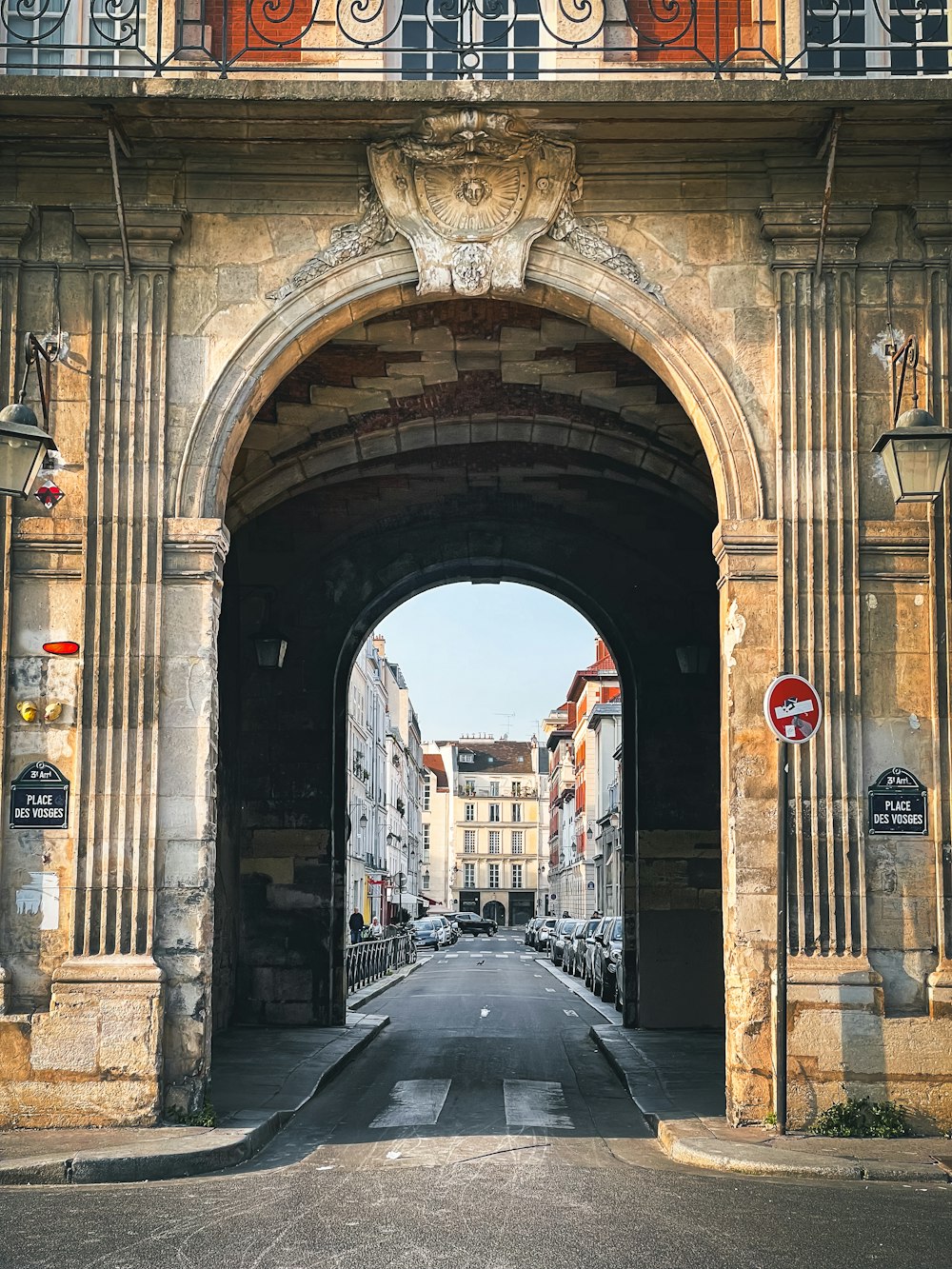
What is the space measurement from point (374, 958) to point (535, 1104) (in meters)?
17.9

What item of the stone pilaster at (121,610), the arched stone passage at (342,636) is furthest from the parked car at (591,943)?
the stone pilaster at (121,610)

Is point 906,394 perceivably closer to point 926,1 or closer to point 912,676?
point 912,676

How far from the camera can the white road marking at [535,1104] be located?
11.0 m

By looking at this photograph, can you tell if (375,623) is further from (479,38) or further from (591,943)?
(591,943)

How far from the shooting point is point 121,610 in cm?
1036

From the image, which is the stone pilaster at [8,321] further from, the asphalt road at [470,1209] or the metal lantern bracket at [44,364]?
the asphalt road at [470,1209]

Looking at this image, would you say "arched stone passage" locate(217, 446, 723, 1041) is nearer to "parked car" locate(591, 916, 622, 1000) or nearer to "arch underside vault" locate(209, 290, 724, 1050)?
"arch underside vault" locate(209, 290, 724, 1050)

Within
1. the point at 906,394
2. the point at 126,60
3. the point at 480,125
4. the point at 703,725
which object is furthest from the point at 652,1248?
the point at 703,725

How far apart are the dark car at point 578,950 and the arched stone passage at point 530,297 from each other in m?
20.6

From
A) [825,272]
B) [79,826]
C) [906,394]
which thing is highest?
[825,272]

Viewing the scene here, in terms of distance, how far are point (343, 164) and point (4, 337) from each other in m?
2.72

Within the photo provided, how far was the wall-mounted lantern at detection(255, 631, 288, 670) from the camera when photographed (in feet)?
58.7

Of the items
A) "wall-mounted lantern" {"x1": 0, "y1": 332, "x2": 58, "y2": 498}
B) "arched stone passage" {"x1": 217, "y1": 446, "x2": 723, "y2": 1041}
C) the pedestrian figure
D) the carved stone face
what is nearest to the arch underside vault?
"arched stone passage" {"x1": 217, "y1": 446, "x2": 723, "y2": 1041}

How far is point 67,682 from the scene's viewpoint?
34.0ft
